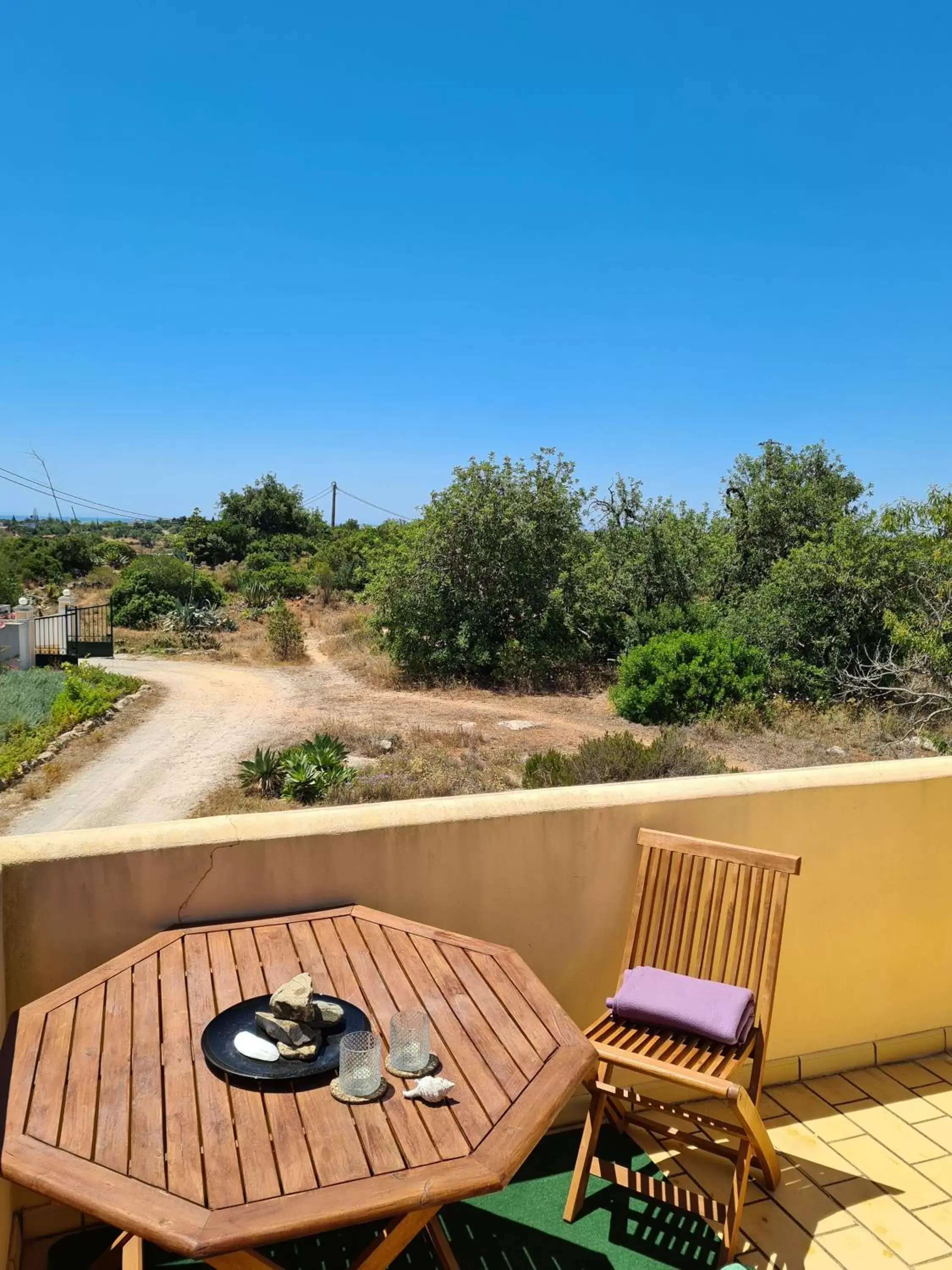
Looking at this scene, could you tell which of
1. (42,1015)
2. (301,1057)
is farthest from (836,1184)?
(42,1015)

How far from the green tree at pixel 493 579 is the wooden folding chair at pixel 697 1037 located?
13.1 m


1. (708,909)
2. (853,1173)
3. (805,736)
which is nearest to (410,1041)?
(708,909)

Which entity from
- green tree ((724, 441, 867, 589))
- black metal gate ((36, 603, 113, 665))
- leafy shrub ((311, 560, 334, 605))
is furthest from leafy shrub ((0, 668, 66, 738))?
green tree ((724, 441, 867, 589))

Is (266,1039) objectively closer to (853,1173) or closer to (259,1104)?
(259,1104)

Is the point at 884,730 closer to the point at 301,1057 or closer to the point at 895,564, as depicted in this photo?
the point at 895,564

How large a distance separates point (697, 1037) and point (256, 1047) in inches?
52.2

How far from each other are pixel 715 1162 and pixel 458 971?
129cm

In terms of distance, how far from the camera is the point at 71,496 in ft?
121

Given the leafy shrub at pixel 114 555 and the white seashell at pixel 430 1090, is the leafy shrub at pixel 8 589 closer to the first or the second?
the leafy shrub at pixel 114 555

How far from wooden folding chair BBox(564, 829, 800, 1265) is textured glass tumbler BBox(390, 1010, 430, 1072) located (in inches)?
29.7

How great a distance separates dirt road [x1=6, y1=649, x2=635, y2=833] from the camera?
911 cm

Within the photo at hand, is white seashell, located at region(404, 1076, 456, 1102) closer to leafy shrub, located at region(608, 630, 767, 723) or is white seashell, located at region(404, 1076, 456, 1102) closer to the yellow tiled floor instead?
the yellow tiled floor

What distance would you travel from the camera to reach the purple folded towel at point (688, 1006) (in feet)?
7.45

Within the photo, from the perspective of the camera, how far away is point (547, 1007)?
186 cm
